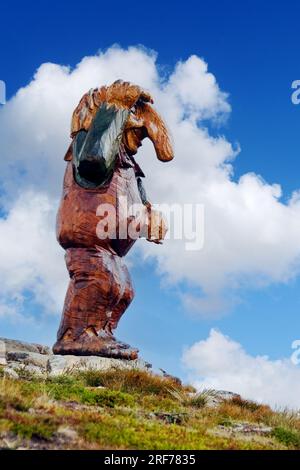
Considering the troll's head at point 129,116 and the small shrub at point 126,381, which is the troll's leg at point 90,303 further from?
the troll's head at point 129,116

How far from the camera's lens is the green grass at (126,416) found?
576cm

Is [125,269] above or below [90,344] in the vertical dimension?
above

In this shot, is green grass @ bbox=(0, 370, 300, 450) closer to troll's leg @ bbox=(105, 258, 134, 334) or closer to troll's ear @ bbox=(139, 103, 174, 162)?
troll's leg @ bbox=(105, 258, 134, 334)

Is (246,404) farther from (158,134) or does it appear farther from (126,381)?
(158,134)

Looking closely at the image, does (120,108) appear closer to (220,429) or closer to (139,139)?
(139,139)

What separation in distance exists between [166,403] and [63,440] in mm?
3699

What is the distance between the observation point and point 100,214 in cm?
1215

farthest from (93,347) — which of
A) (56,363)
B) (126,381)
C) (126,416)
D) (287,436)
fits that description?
(287,436)

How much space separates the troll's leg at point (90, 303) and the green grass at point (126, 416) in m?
1.33

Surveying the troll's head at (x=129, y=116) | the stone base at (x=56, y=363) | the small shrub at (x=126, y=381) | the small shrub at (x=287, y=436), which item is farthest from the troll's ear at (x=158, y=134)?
the small shrub at (x=287, y=436)

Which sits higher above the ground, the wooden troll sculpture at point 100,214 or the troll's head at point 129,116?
the troll's head at point 129,116

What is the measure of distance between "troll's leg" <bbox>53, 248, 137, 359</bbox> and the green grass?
133cm

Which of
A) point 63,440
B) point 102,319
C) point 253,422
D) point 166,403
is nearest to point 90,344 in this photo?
point 102,319
